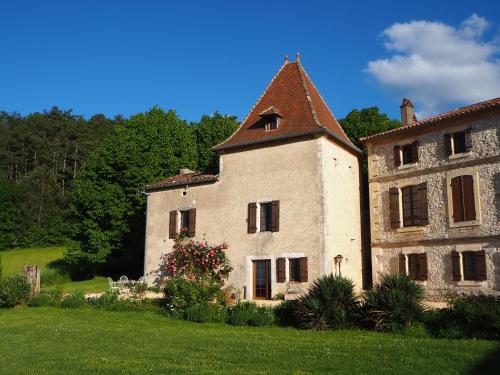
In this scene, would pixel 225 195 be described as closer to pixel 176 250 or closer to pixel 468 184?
pixel 176 250

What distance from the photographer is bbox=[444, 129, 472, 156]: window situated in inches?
745

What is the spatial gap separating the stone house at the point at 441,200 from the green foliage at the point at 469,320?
5542 mm

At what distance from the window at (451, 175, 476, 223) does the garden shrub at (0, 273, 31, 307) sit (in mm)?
17449

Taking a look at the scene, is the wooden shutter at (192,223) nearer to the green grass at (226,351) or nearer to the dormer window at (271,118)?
Result: the dormer window at (271,118)

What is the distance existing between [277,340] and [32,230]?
4119 centimetres

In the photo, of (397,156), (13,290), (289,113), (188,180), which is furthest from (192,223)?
(397,156)

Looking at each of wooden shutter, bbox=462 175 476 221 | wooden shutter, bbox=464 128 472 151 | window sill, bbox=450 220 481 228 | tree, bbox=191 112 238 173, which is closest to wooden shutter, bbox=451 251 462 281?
window sill, bbox=450 220 481 228

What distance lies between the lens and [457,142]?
63.3 feet

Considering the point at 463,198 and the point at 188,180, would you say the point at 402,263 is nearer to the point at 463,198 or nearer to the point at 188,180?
the point at 463,198

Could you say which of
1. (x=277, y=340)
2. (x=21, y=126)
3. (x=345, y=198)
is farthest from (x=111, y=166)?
(x=21, y=126)

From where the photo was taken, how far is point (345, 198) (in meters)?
21.4

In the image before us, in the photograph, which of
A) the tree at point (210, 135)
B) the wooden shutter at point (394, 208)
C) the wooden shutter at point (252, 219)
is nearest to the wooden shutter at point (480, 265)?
the wooden shutter at point (394, 208)

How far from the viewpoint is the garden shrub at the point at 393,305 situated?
43.5ft

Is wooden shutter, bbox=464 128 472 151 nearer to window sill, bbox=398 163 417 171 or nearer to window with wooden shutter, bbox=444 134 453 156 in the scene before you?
window with wooden shutter, bbox=444 134 453 156
